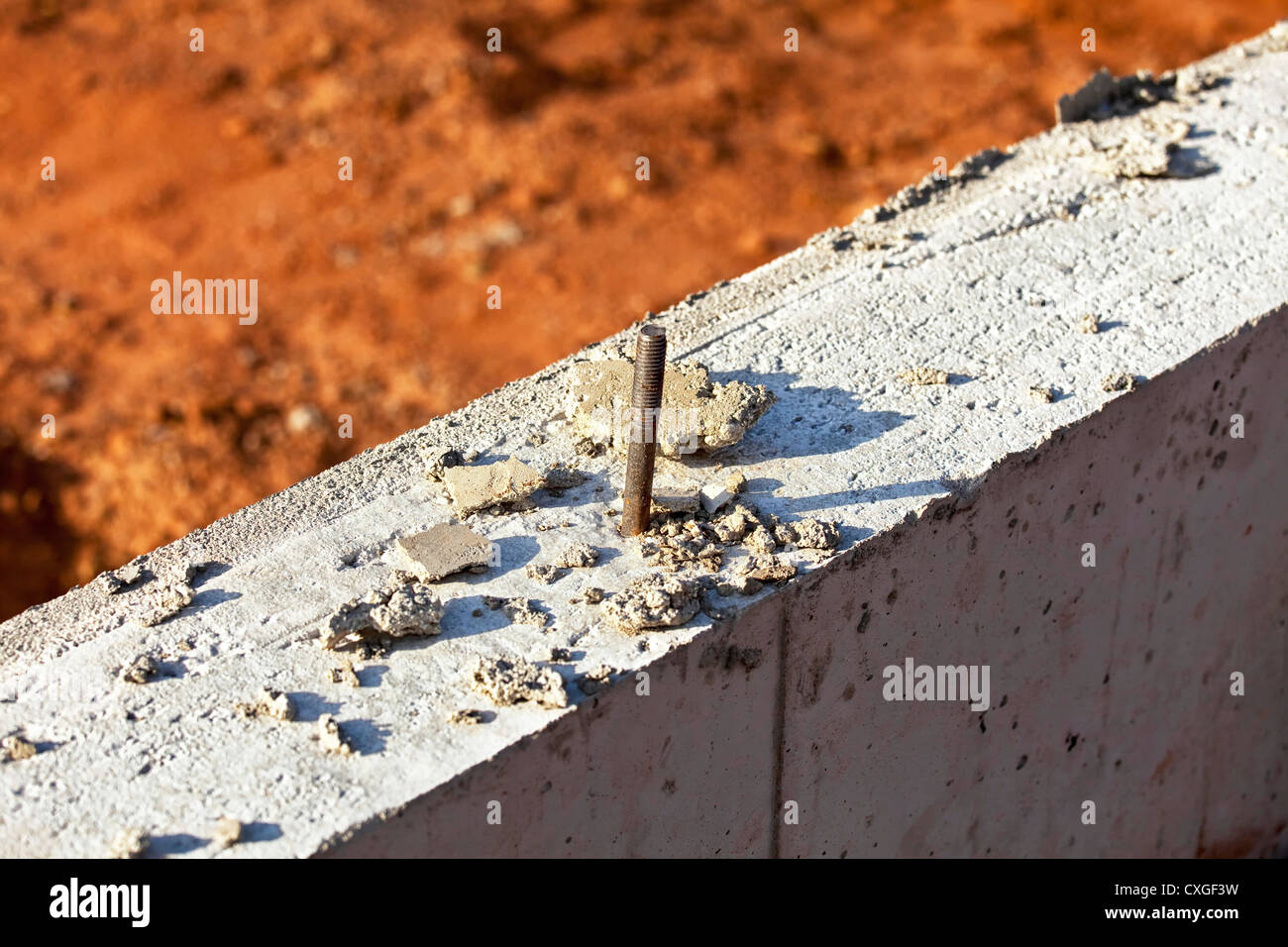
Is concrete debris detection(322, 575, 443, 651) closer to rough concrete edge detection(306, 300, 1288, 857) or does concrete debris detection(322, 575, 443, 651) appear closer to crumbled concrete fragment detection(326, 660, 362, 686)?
crumbled concrete fragment detection(326, 660, 362, 686)

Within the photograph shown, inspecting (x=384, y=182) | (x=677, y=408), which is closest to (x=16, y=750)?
(x=677, y=408)

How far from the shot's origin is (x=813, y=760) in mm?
2719

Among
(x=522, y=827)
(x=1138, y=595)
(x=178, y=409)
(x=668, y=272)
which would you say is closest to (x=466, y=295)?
(x=668, y=272)

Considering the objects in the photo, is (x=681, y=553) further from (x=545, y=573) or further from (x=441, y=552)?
(x=441, y=552)

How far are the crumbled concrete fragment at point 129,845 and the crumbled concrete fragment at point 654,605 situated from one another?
0.85 metres

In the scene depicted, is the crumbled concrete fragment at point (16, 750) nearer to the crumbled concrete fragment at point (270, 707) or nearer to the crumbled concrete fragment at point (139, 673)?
the crumbled concrete fragment at point (139, 673)

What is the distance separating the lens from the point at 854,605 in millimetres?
2645

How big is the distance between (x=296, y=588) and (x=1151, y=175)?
2.69 meters

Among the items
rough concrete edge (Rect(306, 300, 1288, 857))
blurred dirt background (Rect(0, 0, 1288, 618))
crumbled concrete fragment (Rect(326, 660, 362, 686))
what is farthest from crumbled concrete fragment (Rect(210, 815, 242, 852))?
blurred dirt background (Rect(0, 0, 1288, 618))

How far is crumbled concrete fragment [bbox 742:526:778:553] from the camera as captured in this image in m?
2.59

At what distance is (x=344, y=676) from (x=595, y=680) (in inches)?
17.2

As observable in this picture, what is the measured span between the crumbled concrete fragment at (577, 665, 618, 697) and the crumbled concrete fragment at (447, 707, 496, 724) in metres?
0.16

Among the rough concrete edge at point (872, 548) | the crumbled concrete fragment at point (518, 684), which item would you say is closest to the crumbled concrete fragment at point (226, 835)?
the rough concrete edge at point (872, 548)

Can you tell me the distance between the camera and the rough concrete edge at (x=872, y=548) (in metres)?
2.08
